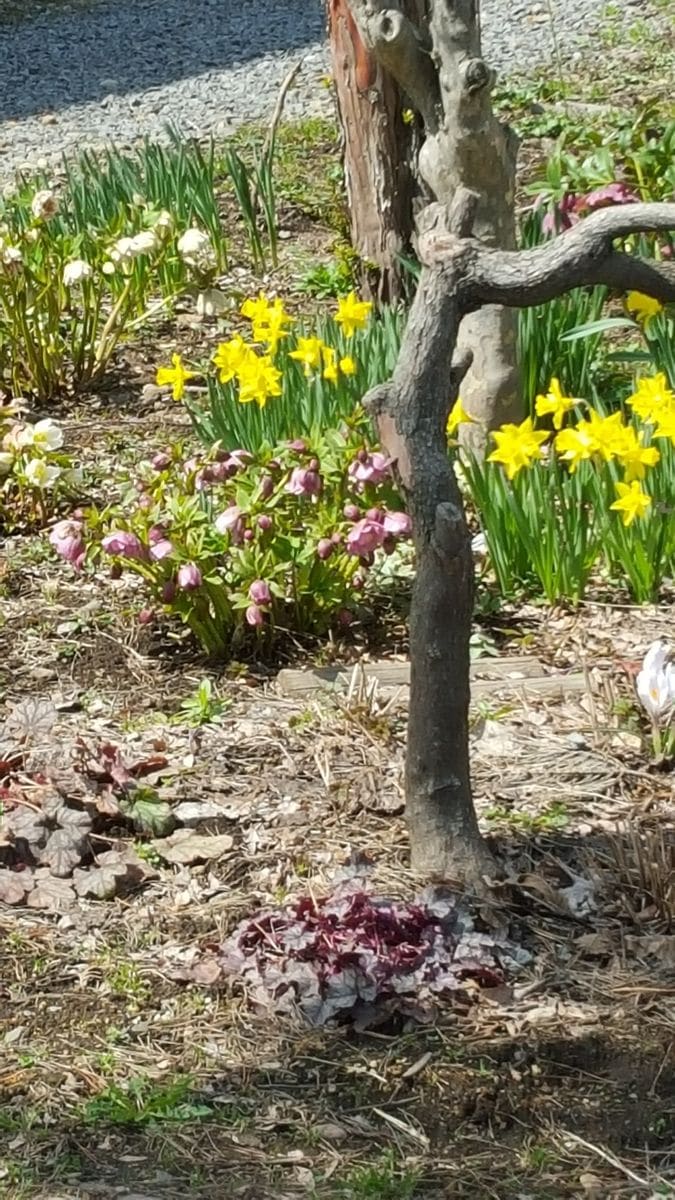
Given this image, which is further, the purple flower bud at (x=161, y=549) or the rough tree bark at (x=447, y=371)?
the purple flower bud at (x=161, y=549)

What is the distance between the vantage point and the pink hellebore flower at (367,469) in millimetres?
3447

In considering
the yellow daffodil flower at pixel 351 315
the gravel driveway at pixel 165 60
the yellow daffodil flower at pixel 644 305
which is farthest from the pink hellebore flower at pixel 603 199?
the gravel driveway at pixel 165 60

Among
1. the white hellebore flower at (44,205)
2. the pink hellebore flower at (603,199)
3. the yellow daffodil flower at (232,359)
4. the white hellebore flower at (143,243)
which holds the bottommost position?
the yellow daffodil flower at (232,359)

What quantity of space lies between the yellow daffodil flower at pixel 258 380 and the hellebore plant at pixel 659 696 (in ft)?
4.24

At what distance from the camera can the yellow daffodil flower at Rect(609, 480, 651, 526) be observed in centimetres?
334

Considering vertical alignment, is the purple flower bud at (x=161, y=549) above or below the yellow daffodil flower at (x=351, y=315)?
below

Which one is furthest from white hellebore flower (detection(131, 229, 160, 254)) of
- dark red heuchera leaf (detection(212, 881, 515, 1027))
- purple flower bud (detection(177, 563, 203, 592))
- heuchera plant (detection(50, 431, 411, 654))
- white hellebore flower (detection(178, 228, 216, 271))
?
dark red heuchera leaf (detection(212, 881, 515, 1027))

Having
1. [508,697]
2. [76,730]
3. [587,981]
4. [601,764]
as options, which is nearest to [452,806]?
[587,981]

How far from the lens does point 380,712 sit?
3.20m

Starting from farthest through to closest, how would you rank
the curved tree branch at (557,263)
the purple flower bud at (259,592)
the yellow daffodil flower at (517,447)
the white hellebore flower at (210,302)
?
the white hellebore flower at (210,302), the yellow daffodil flower at (517,447), the purple flower bud at (259,592), the curved tree branch at (557,263)

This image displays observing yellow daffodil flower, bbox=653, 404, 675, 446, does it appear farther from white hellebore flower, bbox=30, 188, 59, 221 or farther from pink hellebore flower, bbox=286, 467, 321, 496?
white hellebore flower, bbox=30, 188, 59, 221

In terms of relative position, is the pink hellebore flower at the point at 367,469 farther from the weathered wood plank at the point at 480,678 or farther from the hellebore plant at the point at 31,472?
the hellebore plant at the point at 31,472

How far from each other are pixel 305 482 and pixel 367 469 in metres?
0.16

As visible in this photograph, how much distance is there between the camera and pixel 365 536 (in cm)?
334
